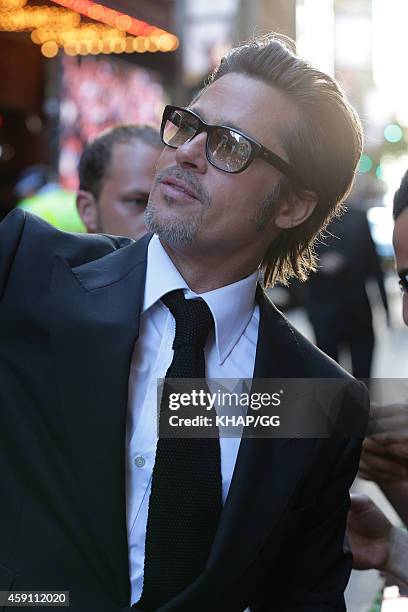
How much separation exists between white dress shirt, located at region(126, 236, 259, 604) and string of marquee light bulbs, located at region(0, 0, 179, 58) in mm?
9745

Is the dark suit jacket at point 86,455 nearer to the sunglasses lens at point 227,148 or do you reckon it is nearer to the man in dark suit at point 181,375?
the man in dark suit at point 181,375

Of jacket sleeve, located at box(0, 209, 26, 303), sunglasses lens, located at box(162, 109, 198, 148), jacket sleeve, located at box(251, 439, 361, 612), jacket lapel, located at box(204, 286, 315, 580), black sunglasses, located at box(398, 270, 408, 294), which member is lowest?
jacket sleeve, located at box(251, 439, 361, 612)

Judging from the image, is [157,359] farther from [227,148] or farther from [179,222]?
[227,148]

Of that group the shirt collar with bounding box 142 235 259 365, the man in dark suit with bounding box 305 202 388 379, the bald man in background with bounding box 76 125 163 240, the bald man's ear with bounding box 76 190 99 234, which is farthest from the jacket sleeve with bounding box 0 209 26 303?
the man in dark suit with bounding box 305 202 388 379

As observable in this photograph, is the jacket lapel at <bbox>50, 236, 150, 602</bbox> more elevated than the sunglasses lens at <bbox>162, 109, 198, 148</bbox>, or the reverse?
the sunglasses lens at <bbox>162, 109, 198, 148</bbox>

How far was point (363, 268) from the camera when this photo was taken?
26.5ft

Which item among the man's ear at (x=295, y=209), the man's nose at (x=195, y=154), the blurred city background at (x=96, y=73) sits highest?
the blurred city background at (x=96, y=73)

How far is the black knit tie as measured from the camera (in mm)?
2174

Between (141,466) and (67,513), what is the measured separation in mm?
208

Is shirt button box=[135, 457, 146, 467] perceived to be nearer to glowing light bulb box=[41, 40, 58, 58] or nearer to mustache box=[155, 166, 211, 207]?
mustache box=[155, 166, 211, 207]

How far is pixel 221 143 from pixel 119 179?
1.81 metres

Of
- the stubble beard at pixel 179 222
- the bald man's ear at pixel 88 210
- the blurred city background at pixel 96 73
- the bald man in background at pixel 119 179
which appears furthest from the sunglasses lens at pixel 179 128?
the blurred city background at pixel 96 73

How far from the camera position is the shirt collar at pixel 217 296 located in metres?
2.41

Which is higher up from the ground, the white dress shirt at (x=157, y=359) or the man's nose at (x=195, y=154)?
the man's nose at (x=195, y=154)
